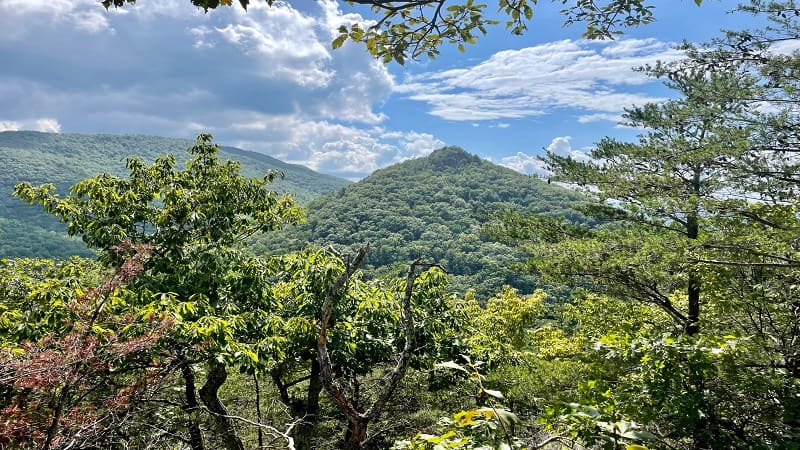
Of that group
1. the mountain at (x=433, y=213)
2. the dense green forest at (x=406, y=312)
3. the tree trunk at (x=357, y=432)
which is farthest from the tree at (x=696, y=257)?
the mountain at (x=433, y=213)

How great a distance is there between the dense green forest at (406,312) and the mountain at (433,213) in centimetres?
4596

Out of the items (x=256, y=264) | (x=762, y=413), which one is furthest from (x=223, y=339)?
(x=762, y=413)

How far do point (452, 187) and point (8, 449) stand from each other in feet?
417

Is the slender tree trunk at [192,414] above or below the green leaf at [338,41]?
below

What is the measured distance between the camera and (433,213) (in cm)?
10981

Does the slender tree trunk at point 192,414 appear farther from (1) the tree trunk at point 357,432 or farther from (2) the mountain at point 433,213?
(2) the mountain at point 433,213

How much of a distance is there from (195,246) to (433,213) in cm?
10384

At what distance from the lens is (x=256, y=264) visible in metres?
6.33

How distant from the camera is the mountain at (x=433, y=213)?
71375 millimetres

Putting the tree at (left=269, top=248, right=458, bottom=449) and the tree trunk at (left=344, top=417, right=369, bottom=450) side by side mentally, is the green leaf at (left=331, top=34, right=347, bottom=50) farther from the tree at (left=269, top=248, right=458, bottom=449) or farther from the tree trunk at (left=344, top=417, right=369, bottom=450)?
the tree at (left=269, top=248, right=458, bottom=449)

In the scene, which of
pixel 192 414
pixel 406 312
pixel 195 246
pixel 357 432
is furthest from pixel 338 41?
pixel 195 246

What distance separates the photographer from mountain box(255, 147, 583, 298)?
234 ft

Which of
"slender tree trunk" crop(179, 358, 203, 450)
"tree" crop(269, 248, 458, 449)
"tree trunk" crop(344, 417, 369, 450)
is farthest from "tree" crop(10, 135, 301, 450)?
"tree trunk" crop(344, 417, 369, 450)

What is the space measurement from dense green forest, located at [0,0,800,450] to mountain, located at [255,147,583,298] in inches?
1809
